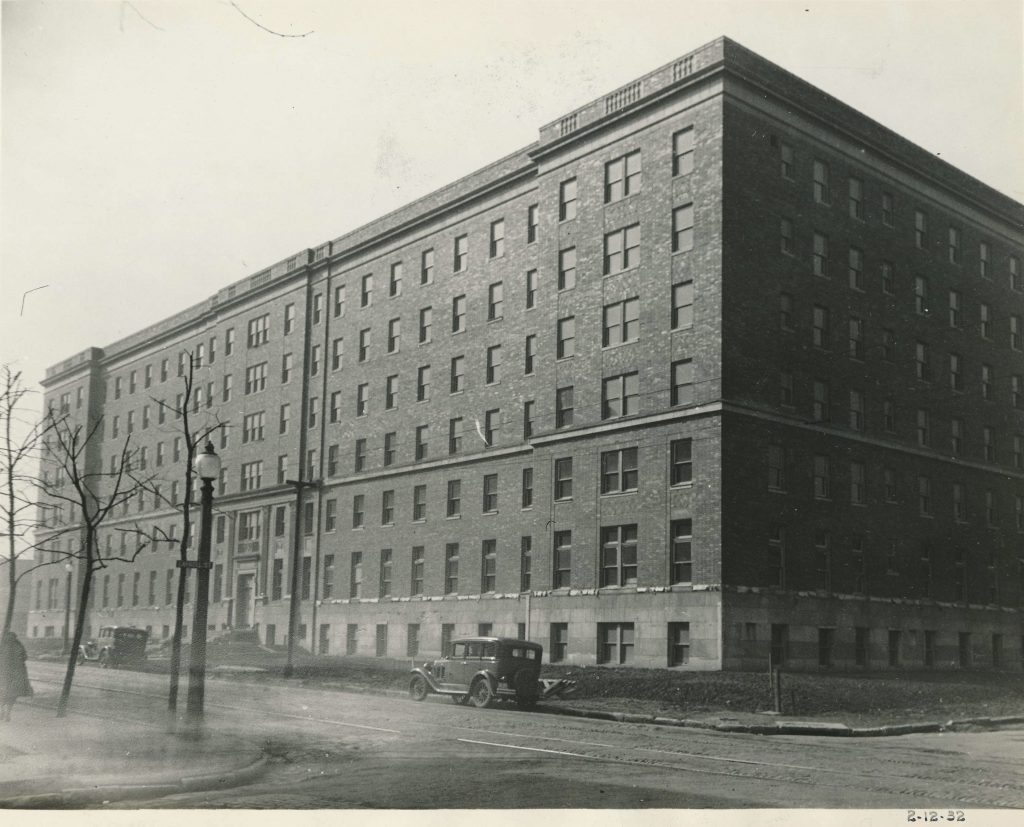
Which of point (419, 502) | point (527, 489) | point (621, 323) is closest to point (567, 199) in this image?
point (621, 323)

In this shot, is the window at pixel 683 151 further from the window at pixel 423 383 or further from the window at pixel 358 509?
the window at pixel 358 509

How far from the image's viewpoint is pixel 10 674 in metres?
19.6

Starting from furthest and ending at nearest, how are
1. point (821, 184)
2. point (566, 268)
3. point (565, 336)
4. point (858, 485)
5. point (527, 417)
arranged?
point (527, 417)
point (566, 268)
point (565, 336)
point (858, 485)
point (821, 184)

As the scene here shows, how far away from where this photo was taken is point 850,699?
29438 mm

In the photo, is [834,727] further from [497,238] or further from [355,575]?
[355,575]

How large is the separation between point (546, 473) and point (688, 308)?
951 cm

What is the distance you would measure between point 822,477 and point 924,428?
8.09 metres

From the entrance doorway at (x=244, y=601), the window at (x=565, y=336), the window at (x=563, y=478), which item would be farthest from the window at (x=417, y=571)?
the entrance doorway at (x=244, y=601)

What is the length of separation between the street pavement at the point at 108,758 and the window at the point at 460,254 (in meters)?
34.7

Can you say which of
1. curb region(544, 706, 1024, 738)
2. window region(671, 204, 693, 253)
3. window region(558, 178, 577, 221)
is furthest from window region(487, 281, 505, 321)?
curb region(544, 706, 1024, 738)

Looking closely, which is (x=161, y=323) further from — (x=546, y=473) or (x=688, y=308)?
(x=688, y=308)

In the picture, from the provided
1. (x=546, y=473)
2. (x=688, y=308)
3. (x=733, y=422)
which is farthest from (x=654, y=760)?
(x=546, y=473)

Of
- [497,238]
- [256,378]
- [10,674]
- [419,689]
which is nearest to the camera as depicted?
[10,674]

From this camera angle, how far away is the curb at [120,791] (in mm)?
11898
